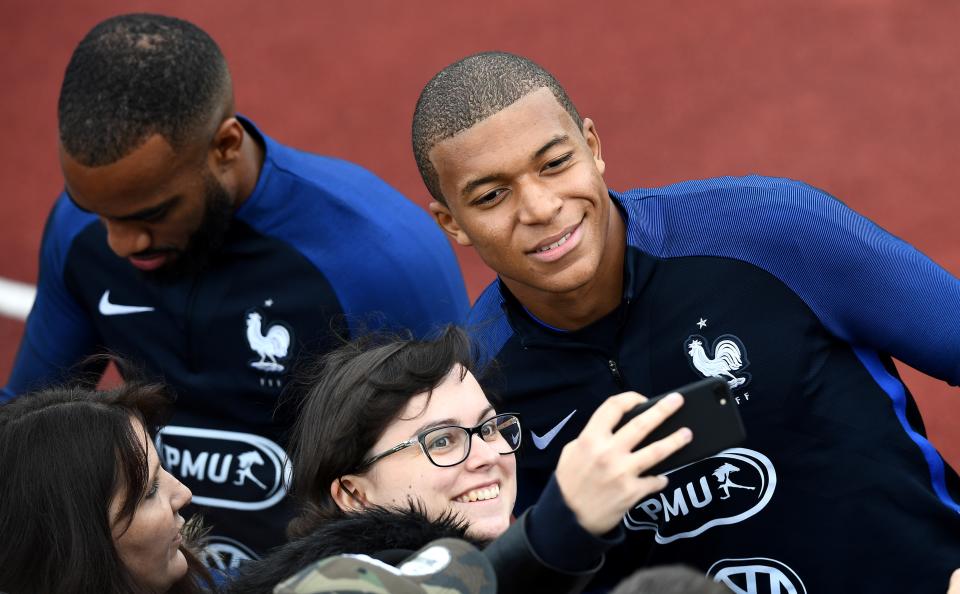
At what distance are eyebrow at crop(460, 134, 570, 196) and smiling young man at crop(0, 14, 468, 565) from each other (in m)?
0.85

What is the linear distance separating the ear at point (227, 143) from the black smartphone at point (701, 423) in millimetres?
1846

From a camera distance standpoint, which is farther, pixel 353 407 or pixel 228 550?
pixel 228 550

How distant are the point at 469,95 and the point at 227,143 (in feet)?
3.42

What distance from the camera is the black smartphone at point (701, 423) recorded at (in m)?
2.06

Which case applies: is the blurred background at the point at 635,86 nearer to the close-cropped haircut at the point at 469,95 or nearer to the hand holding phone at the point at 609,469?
the close-cropped haircut at the point at 469,95

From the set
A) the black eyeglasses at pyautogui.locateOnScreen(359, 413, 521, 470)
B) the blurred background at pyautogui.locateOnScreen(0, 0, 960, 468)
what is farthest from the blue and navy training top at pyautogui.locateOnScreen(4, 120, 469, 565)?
the blurred background at pyautogui.locateOnScreen(0, 0, 960, 468)

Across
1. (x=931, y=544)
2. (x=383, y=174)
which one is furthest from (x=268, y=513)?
(x=383, y=174)

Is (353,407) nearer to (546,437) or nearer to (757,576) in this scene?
(546,437)

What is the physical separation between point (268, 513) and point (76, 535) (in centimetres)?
133

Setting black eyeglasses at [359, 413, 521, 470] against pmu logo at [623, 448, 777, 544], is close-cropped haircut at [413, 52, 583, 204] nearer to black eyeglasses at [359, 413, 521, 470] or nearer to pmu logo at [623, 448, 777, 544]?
black eyeglasses at [359, 413, 521, 470]

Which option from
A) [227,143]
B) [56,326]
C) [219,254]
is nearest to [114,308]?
[56,326]

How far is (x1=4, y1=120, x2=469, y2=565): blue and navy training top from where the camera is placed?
3.62 metres

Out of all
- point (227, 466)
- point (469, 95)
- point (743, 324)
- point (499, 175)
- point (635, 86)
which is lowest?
point (227, 466)

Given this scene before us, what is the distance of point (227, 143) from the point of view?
3600 millimetres
